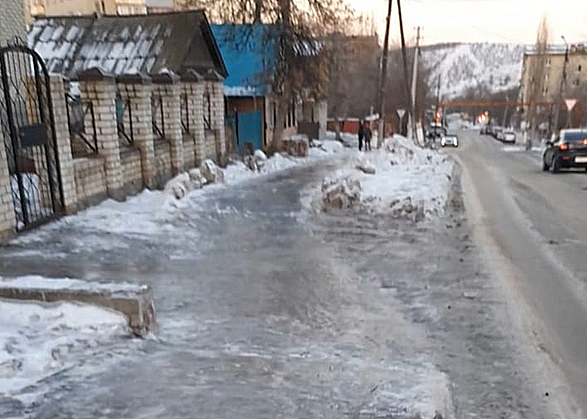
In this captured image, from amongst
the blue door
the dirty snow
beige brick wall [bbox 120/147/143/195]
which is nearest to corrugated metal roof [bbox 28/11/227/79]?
the blue door

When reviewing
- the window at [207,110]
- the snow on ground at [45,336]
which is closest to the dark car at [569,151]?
the window at [207,110]

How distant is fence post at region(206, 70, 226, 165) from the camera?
56.0 feet

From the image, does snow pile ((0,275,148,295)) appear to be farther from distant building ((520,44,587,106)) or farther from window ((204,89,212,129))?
distant building ((520,44,587,106))

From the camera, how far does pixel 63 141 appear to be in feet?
29.3

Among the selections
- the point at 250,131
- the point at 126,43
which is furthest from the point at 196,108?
the point at 250,131

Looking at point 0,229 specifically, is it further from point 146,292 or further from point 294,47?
point 294,47

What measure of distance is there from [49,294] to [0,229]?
130 inches

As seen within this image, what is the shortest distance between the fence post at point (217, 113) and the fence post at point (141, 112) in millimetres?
5054

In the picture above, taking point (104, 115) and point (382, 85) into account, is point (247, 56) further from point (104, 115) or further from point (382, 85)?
point (104, 115)

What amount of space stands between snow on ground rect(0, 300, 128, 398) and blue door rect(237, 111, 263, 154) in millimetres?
16756

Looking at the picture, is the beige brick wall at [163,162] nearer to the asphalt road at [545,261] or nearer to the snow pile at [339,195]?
the snow pile at [339,195]

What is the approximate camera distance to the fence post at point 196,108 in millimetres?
15125

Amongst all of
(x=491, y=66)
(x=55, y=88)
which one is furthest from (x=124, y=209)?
(x=491, y=66)

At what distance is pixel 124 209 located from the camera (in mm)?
10141
